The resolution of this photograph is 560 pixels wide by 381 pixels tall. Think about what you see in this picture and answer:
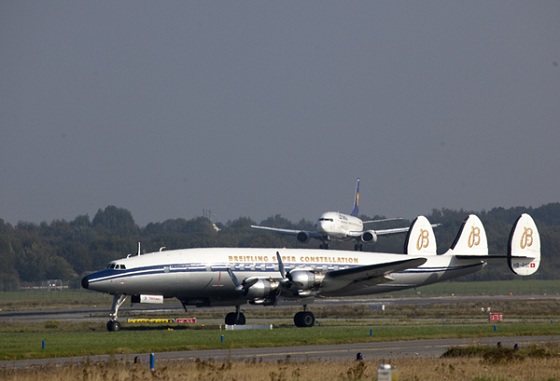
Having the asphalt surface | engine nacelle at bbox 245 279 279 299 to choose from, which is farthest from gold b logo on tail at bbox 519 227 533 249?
engine nacelle at bbox 245 279 279 299

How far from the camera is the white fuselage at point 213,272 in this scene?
4159 cm

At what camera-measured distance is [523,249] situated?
171ft

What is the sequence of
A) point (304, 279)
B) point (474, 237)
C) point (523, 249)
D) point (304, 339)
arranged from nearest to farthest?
point (304, 339) < point (304, 279) < point (523, 249) < point (474, 237)

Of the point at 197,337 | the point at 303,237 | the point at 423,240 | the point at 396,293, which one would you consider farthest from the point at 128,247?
the point at 197,337

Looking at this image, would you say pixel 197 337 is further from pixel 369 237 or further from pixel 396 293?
pixel 369 237

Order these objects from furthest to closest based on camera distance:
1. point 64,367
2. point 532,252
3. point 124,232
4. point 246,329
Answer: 1. point 124,232
2. point 532,252
3. point 246,329
4. point 64,367

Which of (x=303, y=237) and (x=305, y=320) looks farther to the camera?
(x=303, y=237)

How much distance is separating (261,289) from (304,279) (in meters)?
1.98

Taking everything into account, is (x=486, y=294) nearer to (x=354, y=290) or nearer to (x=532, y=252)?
(x=532, y=252)

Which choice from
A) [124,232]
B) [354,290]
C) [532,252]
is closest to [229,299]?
[354,290]

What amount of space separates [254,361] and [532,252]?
95.6 ft

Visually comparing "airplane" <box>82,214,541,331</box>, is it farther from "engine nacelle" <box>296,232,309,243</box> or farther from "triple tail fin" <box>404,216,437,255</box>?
"engine nacelle" <box>296,232,309,243</box>

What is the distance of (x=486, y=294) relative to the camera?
269ft

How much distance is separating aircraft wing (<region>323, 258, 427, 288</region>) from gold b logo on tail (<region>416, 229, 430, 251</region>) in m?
8.96
